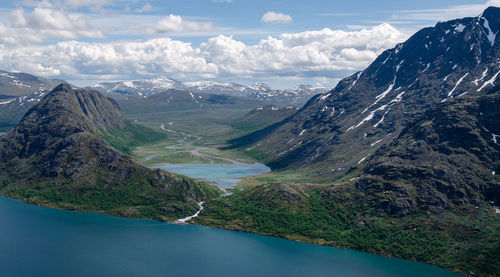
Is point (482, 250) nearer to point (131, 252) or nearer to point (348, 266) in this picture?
point (348, 266)

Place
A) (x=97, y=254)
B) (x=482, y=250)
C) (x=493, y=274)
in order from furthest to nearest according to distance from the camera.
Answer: (x=97, y=254) → (x=482, y=250) → (x=493, y=274)

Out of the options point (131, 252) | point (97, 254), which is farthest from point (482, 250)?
point (97, 254)

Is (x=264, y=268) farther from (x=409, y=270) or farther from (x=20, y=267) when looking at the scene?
(x=20, y=267)

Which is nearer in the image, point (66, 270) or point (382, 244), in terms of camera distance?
point (66, 270)

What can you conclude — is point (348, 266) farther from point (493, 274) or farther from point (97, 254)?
point (97, 254)

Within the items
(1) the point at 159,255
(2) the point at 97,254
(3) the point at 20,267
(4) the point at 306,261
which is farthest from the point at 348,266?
(3) the point at 20,267

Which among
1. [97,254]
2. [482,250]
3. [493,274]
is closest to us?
[493,274]

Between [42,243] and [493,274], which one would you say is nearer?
[493,274]

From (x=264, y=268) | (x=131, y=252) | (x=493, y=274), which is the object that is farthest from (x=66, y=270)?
(x=493, y=274)
